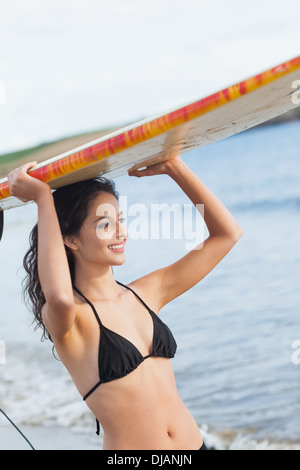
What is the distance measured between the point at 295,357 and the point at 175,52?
3596 cm

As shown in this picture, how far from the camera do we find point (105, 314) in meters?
2.09

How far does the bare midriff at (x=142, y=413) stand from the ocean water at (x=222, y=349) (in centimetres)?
82

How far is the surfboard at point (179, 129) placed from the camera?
1.55 m

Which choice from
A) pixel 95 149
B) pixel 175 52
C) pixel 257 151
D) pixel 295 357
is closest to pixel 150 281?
pixel 95 149

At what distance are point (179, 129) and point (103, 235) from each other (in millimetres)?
510

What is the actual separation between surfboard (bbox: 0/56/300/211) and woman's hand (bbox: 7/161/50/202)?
19mm

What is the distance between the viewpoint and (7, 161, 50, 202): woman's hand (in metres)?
1.89

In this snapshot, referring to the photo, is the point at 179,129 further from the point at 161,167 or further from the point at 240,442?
the point at 240,442

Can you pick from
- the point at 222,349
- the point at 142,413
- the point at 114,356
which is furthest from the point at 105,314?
the point at 222,349
